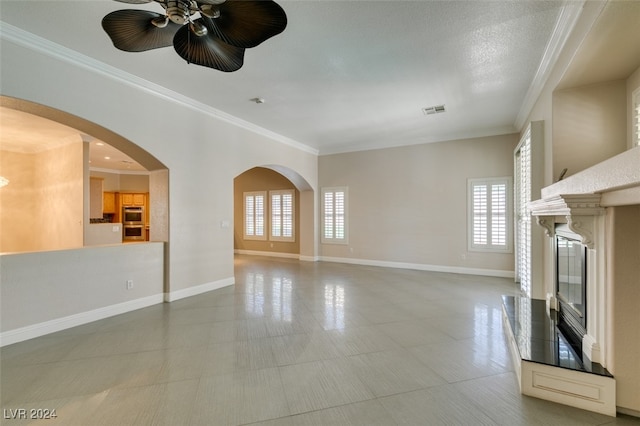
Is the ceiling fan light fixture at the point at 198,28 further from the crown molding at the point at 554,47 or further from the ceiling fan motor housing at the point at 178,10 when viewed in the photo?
the crown molding at the point at 554,47

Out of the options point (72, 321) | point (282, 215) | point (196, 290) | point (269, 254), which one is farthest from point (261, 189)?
point (72, 321)

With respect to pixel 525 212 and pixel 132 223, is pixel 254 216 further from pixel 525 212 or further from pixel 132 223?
pixel 525 212

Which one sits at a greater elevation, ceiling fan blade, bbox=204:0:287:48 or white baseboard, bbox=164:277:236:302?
ceiling fan blade, bbox=204:0:287:48

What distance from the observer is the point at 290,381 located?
2.42 metres

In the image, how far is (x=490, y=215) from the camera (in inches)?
256

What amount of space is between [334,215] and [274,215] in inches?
92.2

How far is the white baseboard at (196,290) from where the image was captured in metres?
4.66

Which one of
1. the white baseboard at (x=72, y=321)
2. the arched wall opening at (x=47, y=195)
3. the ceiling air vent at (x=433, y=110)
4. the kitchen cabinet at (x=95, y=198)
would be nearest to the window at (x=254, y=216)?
the arched wall opening at (x=47, y=195)

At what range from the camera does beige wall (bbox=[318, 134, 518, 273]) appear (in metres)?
6.61

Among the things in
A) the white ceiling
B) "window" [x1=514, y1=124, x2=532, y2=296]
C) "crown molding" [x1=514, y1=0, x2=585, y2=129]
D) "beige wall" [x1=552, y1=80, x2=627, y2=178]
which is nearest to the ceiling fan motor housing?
the white ceiling

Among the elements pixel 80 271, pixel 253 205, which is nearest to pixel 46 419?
pixel 80 271

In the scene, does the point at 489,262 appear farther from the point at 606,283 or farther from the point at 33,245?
the point at 33,245

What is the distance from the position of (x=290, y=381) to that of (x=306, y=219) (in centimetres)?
665

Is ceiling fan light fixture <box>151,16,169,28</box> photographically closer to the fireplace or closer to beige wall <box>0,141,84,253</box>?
the fireplace
